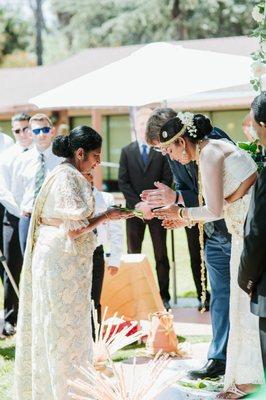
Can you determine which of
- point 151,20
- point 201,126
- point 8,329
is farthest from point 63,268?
point 151,20

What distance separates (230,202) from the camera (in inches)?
187

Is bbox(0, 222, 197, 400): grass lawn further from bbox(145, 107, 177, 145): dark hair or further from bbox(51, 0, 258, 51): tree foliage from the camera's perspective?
bbox(51, 0, 258, 51): tree foliage

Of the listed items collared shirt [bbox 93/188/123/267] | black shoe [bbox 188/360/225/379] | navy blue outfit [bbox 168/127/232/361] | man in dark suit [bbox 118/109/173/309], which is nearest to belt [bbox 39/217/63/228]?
navy blue outfit [bbox 168/127/232/361]

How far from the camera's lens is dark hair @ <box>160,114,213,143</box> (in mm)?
4742

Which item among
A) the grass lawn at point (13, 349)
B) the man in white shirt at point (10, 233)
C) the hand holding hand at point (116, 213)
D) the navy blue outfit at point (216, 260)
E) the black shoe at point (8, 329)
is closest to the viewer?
the hand holding hand at point (116, 213)

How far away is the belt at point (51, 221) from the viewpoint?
4641mm

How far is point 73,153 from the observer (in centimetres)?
468

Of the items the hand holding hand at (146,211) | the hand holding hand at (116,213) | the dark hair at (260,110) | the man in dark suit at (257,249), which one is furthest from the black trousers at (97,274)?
the dark hair at (260,110)

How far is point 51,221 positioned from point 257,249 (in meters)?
1.60

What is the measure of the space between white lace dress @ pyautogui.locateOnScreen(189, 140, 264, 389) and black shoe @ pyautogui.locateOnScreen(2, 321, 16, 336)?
2803mm

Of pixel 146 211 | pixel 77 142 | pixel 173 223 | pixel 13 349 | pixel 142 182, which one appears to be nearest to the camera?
pixel 77 142

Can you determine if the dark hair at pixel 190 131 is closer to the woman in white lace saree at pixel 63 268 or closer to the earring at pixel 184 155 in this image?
the earring at pixel 184 155

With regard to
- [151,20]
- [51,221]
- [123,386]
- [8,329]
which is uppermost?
[151,20]

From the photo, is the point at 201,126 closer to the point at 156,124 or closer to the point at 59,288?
the point at 156,124
